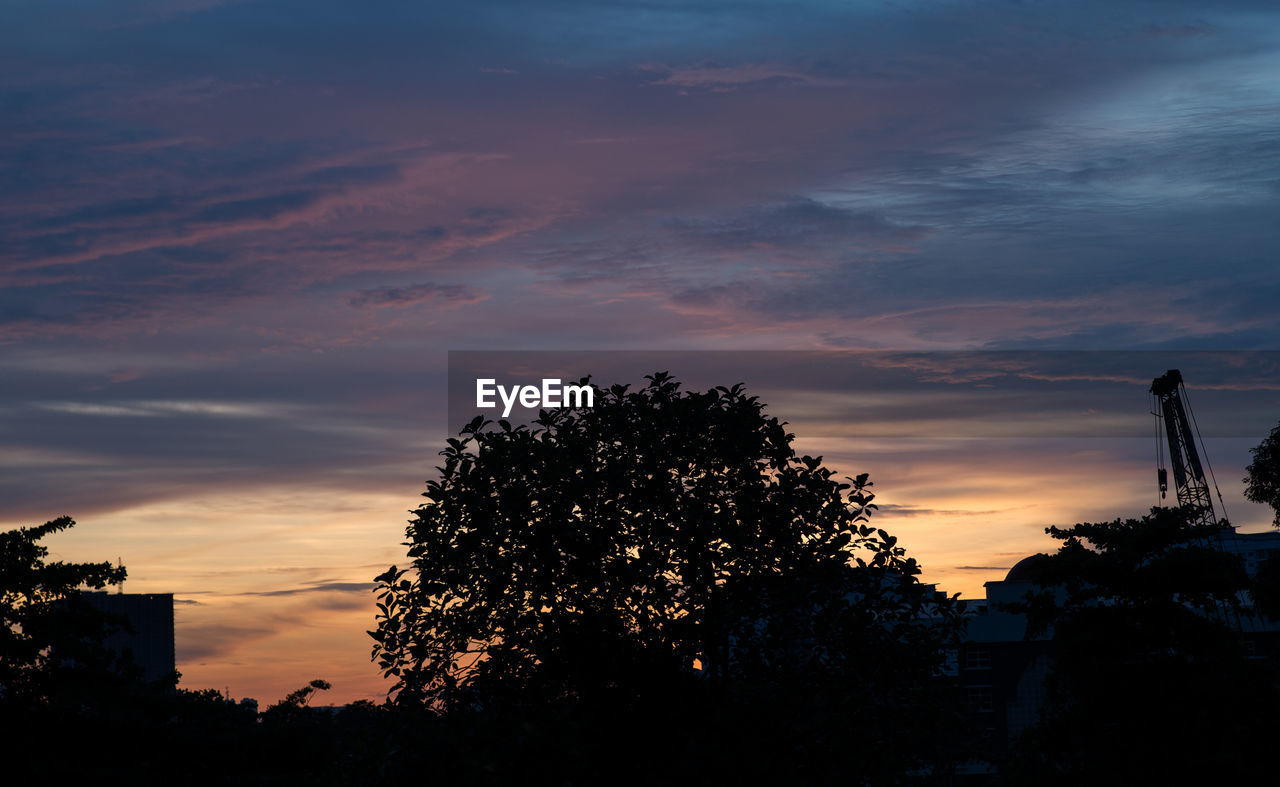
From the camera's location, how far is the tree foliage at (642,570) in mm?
19344

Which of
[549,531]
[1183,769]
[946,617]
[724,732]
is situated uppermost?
[549,531]

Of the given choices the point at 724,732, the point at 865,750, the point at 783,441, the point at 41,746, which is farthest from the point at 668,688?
the point at 41,746

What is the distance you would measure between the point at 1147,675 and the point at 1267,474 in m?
25.6

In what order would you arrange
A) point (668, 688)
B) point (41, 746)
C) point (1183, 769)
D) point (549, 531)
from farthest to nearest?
point (41, 746)
point (1183, 769)
point (549, 531)
point (668, 688)

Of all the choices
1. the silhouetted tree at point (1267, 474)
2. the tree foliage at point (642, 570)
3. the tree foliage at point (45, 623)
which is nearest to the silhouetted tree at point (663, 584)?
the tree foliage at point (642, 570)

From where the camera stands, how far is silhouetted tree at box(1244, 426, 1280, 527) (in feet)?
Answer: 186

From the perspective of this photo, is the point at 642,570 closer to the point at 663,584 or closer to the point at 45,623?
the point at 663,584

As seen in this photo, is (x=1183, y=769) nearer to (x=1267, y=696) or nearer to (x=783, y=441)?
(x=1267, y=696)

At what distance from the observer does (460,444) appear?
21.4m

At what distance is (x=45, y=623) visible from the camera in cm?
4062

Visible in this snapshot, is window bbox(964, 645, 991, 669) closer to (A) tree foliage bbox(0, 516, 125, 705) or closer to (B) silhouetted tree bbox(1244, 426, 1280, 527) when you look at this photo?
(B) silhouetted tree bbox(1244, 426, 1280, 527)

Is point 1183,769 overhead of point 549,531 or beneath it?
beneath

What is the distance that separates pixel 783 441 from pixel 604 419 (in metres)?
3.07

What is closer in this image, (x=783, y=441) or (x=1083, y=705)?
(x=783, y=441)
